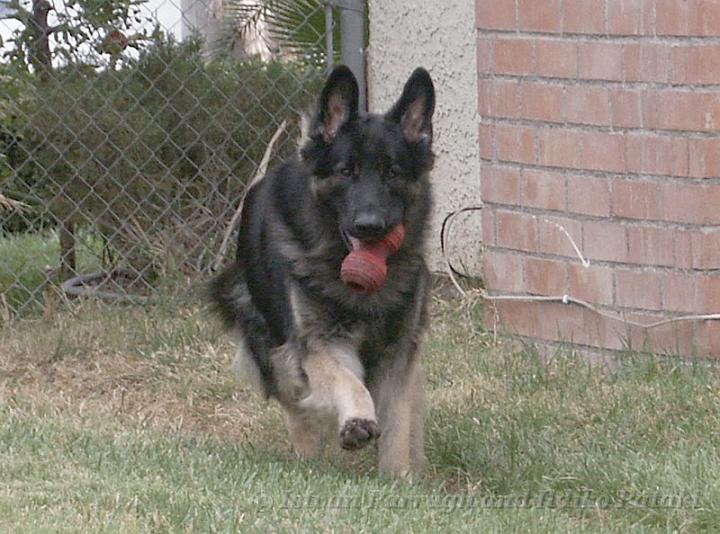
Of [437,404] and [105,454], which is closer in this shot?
[105,454]

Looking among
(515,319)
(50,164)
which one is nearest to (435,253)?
(515,319)

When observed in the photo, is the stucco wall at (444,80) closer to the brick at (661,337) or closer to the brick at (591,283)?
the brick at (591,283)

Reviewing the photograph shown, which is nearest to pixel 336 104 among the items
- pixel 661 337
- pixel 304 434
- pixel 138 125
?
pixel 304 434

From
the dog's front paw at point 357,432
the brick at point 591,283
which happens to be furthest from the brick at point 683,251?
the dog's front paw at point 357,432

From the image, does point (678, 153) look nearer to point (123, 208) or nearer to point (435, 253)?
point (435, 253)

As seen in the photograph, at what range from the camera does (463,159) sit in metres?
8.16

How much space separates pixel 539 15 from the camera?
6441 mm

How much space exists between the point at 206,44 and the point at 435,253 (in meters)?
1.69

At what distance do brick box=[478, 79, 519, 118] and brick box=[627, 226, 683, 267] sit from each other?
33.1 inches

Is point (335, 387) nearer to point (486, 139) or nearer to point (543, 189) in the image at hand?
point (543, 189)

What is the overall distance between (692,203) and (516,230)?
1.00m

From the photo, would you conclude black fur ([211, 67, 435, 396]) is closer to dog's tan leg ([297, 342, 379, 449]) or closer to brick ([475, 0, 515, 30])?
dog's tan leg ([297, 342, 379, 449])

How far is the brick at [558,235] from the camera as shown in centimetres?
647

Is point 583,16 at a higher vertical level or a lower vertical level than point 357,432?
higher
